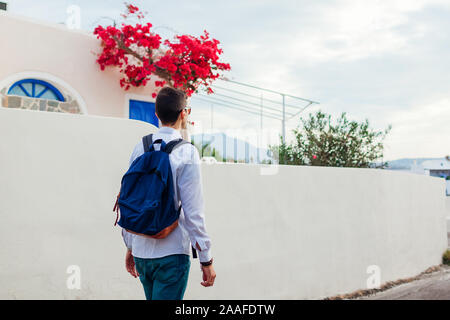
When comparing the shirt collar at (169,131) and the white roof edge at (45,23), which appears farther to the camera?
the white roof edge at (45,23)

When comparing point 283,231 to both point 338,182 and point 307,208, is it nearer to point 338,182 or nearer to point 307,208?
point 307,208

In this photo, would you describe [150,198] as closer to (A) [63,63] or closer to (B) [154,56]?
(A) [63,63]

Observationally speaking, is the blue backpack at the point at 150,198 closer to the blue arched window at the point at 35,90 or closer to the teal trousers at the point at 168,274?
the teal trousers at the point at 168,274

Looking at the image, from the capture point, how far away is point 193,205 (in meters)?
2.22

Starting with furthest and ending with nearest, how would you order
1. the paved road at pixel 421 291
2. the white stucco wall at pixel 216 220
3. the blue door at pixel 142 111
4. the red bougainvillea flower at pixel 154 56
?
the blue door at pixel 142 111, the red bougainvillea flower at pixel 154 56, the paved road at pixel 421 291, the white stucco wall at pixel 216 220

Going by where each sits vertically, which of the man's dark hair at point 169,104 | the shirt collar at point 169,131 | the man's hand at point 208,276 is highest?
the man's dark hair at point 169,104

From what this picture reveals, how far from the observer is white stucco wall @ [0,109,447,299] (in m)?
3.59

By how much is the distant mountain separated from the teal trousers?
418 cm

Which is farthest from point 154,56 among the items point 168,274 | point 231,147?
point 168,274

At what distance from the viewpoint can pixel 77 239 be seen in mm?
3775

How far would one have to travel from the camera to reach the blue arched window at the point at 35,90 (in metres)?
6.84

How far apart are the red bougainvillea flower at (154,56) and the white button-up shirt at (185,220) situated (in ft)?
18.7

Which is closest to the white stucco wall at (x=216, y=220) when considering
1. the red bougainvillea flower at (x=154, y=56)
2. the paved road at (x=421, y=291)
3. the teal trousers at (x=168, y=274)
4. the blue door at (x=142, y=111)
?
the paved road at (x=421, y=291)
